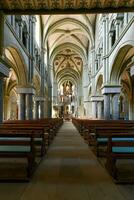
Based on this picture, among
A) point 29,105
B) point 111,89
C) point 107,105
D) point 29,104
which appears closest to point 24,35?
point 29,104

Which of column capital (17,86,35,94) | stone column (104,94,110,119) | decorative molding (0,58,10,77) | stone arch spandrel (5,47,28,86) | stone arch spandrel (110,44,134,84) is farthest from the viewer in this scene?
stone column (104,94,110,119)

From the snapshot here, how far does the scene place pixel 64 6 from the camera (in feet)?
38.6

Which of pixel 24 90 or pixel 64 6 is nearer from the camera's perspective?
pixel 64 6

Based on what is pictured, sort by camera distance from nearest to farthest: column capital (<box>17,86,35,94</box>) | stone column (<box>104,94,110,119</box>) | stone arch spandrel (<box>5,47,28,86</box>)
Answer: stone arch spandrel (<box>5,47,28,86</box>), column capital (<box>17,86,35,94</box>), stone column (<box>104,94,110,119</box>)

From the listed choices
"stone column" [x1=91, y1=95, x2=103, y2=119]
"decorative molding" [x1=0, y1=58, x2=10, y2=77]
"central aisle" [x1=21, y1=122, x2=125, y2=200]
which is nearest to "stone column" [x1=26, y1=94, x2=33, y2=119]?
"decorative molding" [x1=0, y1=58, x2=10, y2=77]

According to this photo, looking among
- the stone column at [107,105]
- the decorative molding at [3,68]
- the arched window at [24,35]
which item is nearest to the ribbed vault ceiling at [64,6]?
the decorative molding at [3,68]

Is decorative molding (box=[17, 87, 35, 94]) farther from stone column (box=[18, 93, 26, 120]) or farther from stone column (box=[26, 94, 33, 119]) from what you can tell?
stone column (box=[26, 94, 33, 119])

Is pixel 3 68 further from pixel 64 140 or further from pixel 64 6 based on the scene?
pixel 64 140

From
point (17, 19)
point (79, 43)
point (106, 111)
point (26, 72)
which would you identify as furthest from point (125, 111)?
point (17, 19)

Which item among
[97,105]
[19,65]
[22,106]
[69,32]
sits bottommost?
[22,106]

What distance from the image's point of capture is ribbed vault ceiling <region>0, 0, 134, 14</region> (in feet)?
36.7

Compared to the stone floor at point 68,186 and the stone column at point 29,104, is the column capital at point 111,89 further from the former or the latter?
the stone floor at point 68,186

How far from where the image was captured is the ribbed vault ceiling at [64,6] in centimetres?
1120

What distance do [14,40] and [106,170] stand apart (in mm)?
12774
